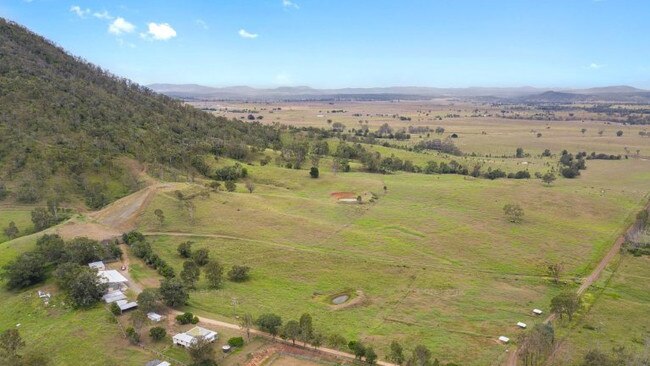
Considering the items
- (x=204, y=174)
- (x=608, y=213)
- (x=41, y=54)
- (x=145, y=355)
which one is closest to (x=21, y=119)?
(x=204, y=174)

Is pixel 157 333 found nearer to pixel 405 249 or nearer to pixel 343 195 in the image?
pixel 405 249

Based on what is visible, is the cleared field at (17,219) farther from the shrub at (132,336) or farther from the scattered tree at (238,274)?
the shrub at (132,336)

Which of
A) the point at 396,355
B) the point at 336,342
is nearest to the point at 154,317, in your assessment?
the point at 336,342

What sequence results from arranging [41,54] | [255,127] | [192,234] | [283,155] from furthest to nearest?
[255,127] → [41,54] → [283,155] → [192,234]

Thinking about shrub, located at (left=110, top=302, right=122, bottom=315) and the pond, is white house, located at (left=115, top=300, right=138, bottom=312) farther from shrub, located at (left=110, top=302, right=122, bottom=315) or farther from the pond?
the pond

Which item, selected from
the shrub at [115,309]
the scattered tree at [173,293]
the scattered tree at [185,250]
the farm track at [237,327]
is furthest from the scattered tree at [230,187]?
the shrub at [115,309]

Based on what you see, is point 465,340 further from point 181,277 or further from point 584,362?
point 181,277
